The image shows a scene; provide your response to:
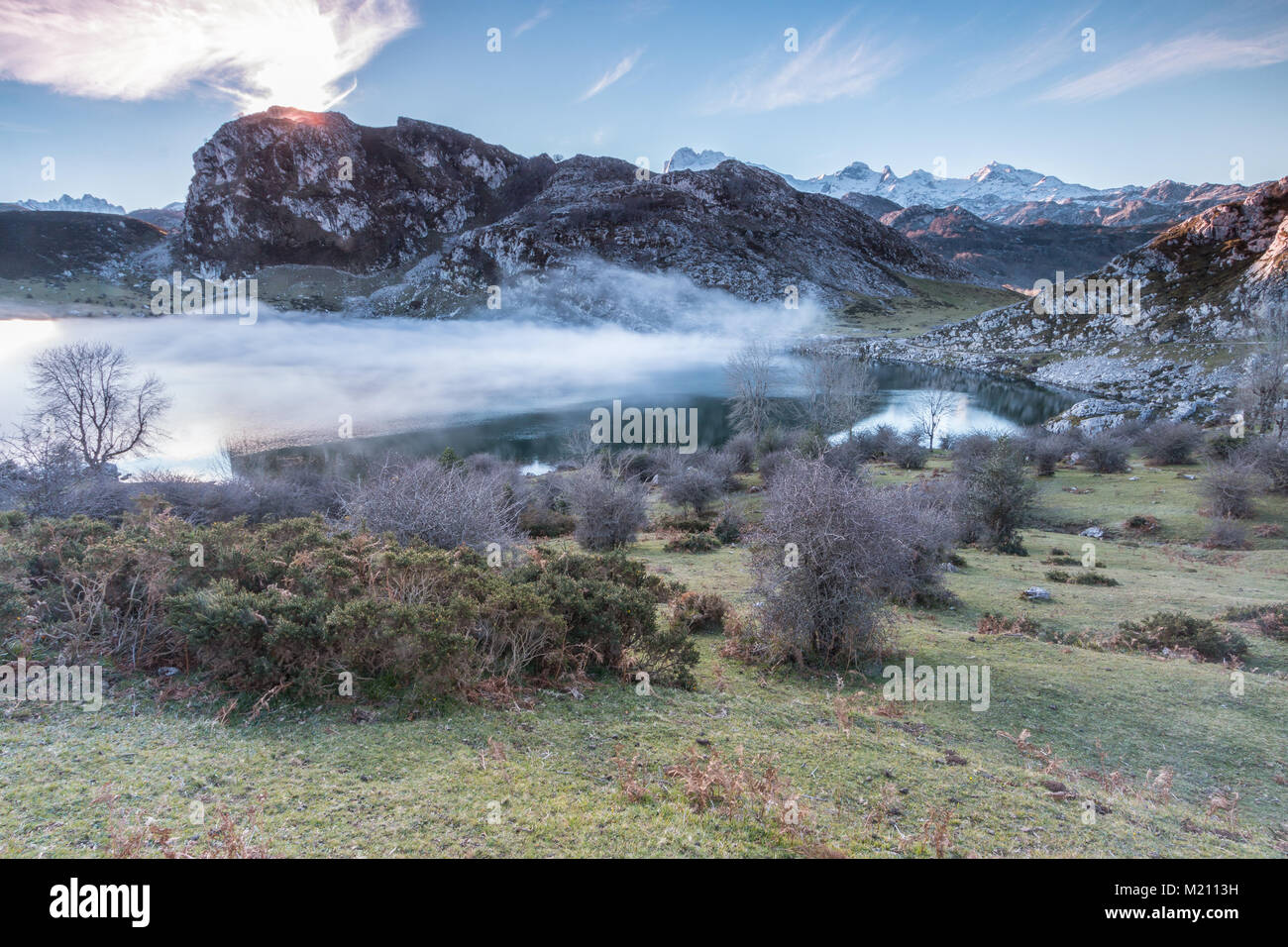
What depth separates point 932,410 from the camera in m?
55.1

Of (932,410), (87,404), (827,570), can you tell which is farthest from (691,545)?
(932,410)

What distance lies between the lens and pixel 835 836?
16.1 ft

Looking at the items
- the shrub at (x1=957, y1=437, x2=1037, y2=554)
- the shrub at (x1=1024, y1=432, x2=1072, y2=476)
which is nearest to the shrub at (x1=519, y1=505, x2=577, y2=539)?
the shrub at (x1=957, y1=437, x2=1037, y2=554)

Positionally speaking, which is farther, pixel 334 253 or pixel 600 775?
pixel 334 253

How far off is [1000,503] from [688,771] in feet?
74.8

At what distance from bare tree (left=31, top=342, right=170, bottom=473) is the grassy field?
32.3 meters

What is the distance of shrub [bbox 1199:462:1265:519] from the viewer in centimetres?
2558

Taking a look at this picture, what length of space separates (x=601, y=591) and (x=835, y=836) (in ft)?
16.9

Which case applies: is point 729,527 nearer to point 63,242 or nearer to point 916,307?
point 916,307

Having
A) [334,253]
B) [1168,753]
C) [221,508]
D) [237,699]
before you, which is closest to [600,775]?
[237,699]

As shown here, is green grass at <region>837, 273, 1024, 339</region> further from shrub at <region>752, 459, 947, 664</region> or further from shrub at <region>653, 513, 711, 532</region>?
shrub at <region>752, 459, 947, 664</region>

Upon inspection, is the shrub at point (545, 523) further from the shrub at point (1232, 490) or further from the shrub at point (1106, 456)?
the shrub at point (1106, 456)

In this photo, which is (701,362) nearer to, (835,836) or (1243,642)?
(1243,642)

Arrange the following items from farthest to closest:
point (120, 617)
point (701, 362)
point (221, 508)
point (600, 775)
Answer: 1. point (701, 362)
2. point (221, 508)
3. point (120, 617)
4. point (600, 775)
